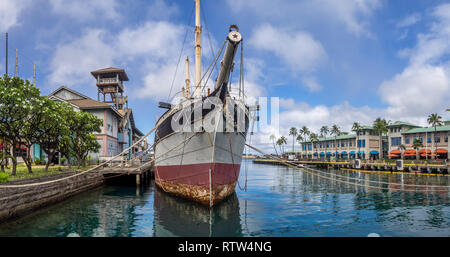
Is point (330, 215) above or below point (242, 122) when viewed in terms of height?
below

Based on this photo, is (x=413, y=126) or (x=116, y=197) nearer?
(x=116, y=197)

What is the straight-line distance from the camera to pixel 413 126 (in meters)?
57.4

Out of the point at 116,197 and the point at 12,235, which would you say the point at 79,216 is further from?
the point at 116,197

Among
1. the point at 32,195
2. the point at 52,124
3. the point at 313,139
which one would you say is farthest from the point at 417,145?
the point at 32,195

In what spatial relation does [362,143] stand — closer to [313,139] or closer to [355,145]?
[355,145]

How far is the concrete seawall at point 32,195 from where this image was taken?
10.5 metres

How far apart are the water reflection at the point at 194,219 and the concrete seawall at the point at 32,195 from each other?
228 inches

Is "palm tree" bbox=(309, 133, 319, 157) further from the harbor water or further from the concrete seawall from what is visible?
the concrete seawall

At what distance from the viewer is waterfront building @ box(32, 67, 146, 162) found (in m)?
31.5

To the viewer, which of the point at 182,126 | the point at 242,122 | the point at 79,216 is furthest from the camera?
the point at 242,122

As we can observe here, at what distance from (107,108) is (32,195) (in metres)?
21.3

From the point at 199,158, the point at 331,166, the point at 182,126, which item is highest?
the point at 182,126

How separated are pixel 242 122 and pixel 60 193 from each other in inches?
469
